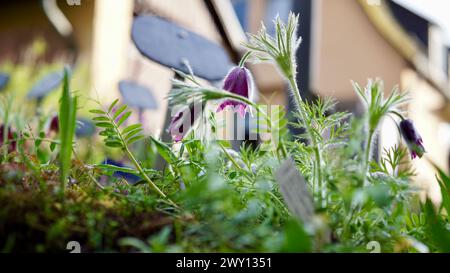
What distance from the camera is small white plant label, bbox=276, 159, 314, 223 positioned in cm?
42

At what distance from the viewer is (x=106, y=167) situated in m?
0.62

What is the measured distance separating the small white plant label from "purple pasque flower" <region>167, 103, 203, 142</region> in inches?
7.4

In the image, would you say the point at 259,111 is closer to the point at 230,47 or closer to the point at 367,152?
the point at 367,152

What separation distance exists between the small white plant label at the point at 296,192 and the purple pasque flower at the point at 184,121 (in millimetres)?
188

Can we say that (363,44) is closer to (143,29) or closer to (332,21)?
(332,21)

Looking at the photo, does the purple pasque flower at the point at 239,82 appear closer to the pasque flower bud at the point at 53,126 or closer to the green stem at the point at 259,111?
the green stem at the point at 259,111

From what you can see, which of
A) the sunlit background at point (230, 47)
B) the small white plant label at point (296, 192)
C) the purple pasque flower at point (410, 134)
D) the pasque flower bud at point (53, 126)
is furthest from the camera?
the sunlit background at point (230, 47)

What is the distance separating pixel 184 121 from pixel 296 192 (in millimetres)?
253

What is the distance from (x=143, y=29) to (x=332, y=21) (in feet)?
15.0

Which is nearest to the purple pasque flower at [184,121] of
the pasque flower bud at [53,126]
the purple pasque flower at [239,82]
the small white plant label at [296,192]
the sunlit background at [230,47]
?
the purple pasque flower at [239,82]

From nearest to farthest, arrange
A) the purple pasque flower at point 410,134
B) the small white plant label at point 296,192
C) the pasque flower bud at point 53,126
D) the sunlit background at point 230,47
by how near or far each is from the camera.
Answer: the small white plant label at point 296,192, the purple pasque flower at point 410,134, the pasque flower bud at point 53,126, the sunlit background at point 230,47

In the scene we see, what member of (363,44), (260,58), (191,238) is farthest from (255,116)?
(363,44)

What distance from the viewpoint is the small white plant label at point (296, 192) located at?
0.42m

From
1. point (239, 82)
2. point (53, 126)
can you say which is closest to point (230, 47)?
point (53, 126)
